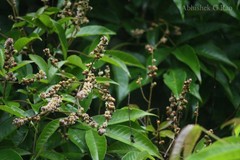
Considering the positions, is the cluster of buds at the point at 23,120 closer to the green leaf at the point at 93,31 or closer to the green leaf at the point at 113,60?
the green leaf at the point at 113,60

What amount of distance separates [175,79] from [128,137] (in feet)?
1.48

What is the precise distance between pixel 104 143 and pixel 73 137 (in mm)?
98

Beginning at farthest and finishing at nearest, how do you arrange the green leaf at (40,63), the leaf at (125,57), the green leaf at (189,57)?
the green leaf at (189,57)
the leaf at (125,57)
the green leaf at (40,63)

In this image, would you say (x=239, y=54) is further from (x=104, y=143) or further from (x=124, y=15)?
(x=104, y=143)

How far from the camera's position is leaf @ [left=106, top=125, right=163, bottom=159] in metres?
1.36

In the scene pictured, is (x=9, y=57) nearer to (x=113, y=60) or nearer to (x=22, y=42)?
(x=22, y=42)

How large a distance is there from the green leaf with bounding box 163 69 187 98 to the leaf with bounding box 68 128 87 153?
0.40 metres

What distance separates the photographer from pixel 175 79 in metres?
1.77

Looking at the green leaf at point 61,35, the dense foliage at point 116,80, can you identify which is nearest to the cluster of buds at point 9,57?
the dense foliage at point 116,80

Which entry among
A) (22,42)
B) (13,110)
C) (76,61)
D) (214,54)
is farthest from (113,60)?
(214,54)

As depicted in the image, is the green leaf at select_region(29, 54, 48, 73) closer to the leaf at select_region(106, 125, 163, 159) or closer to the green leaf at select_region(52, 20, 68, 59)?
the green leaf at select_region(52, 20, 68, 59)

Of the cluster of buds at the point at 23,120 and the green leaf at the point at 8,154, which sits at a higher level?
the cluster of buds at the point at 23,120

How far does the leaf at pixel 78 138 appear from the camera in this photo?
136 cm

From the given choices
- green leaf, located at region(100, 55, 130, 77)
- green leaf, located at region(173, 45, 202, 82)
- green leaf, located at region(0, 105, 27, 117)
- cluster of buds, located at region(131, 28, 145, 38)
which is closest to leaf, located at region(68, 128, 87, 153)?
green leaf, located at region(0, 105, 27, 117)
